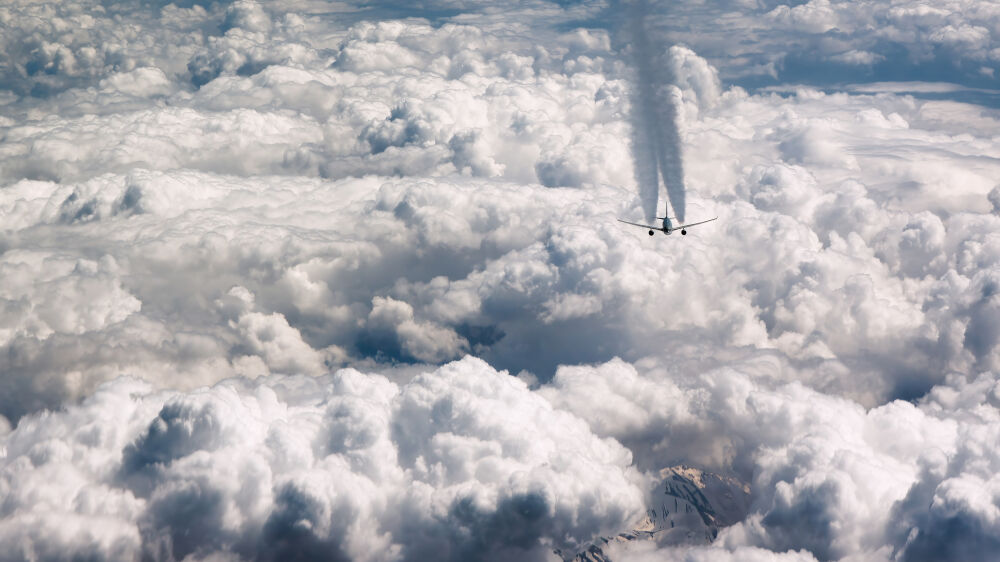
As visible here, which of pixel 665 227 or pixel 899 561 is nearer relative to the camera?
pixel 665 227

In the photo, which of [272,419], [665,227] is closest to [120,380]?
[272,419]

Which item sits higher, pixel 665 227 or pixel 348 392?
pixel 665 227

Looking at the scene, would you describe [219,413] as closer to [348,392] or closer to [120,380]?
[348,392]

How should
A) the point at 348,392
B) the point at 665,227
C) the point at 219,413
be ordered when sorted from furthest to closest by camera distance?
the point at 348,392 → the point at 219,413 → the point at 665,227

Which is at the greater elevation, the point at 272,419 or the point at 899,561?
the point at 272,419

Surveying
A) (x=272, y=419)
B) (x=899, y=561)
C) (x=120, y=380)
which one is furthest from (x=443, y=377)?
(x=899, y=561)

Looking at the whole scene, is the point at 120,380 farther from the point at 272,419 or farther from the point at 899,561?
the point at 899,561

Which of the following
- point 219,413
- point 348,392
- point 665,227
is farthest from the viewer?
point 348,392

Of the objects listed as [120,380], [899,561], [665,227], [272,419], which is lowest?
[899,561]

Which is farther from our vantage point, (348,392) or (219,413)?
(348,392)

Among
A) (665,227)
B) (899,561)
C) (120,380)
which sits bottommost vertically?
(899,561)
